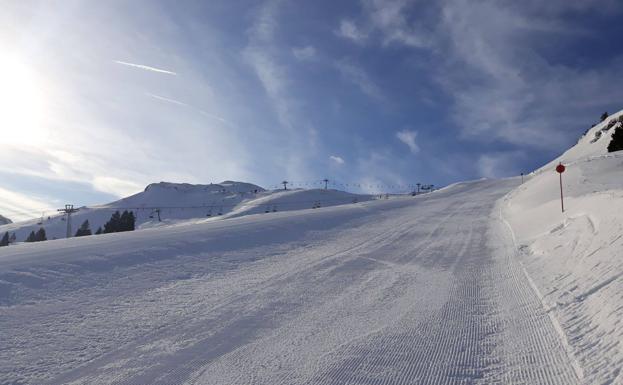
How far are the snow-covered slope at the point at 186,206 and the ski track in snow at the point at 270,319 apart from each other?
77.6 m

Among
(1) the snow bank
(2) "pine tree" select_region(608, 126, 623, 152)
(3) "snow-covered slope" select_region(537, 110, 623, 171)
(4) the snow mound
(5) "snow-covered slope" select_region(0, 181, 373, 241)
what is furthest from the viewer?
(5) "snow-covered slope" select_region(0, 181, 373, 241)

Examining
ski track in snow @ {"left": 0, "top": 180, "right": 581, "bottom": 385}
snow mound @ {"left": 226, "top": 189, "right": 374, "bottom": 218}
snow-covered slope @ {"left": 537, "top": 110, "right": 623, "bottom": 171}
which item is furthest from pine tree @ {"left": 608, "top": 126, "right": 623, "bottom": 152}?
snow mound @ {"left": 226, "top": 189, "right": 374, "bottom": 218}

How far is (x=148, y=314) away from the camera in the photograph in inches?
249

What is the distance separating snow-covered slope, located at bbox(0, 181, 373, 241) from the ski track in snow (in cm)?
7758

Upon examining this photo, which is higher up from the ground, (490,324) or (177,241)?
(177,241)

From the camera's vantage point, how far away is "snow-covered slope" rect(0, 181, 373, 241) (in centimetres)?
11549

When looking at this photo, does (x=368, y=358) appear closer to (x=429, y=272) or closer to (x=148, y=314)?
(x=148, y=314)

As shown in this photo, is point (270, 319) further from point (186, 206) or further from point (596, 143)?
point (186, 206)

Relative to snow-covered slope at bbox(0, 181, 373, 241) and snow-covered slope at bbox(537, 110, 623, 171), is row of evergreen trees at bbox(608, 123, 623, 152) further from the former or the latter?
snow-covered slope at bbox(0, 181, 373, 241)

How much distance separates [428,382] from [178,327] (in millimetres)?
3423

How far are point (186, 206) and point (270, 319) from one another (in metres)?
165

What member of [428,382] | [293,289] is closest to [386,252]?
[293,289]

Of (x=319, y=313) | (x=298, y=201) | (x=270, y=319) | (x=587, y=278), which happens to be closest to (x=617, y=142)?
(x=587, y=278)

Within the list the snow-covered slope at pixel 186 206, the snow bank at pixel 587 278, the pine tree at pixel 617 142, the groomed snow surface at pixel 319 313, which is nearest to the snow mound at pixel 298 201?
the snow-covered slope at pixel 186 206
